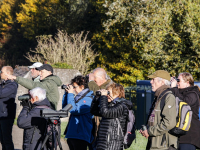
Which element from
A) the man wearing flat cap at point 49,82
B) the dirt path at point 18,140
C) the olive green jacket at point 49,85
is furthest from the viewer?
the dirt path at point 18,140

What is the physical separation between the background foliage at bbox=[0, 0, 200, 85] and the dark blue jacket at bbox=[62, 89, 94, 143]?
1155cm

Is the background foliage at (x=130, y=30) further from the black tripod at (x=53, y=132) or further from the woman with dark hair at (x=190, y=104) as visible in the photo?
the black tripod at (x=53, y=132)

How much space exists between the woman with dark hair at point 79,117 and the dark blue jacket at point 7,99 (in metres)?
1.68

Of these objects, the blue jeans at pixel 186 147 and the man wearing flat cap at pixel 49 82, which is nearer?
the blue jeans at pixel 186 147

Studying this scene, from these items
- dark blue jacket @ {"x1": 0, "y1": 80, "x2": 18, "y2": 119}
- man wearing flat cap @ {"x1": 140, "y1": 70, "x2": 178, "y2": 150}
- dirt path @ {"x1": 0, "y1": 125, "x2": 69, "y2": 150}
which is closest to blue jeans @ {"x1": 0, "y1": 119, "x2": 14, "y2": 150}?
dark blue jacket @ {"x1": 0, "y1": 80, "x2": 18, "y2": 119}

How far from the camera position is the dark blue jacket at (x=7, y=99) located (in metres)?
6.74

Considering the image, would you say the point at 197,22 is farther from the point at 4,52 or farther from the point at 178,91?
the point at 4,52

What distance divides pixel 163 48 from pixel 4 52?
35.0 m

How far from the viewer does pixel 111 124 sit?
4688 millimetres

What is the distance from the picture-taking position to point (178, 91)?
5477mm

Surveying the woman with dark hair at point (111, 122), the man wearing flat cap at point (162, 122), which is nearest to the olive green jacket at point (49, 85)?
the woman with dark hair at point (111, 122)

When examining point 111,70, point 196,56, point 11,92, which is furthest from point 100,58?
point 11,92

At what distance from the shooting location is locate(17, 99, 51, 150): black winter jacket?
528 cm

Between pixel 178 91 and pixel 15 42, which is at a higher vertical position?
pixel 15 42
